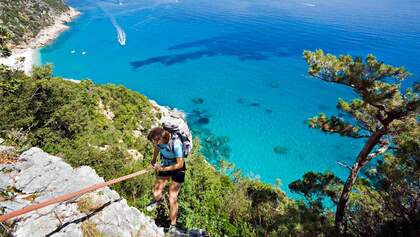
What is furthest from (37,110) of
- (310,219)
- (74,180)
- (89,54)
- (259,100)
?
(89,54)

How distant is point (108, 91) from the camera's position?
34.6 meters

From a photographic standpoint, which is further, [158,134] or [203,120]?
[203,120]

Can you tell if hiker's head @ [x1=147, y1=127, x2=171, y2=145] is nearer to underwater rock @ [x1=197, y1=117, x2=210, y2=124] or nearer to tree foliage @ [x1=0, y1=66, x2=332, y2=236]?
tree foliage @ [x1=0, y1=66, x2=332, y2=236]

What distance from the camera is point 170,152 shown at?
233 inches

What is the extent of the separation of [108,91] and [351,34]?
65683mm

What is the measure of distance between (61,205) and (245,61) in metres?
56.9

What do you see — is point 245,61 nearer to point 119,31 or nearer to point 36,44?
point 119,31

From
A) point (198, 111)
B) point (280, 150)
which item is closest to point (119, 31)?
point (198, 111)

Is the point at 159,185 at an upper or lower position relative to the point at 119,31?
upper

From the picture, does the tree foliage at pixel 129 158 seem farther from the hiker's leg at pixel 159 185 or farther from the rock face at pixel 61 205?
the rock face at pixel 61 205

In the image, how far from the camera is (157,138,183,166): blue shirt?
18.7 ft

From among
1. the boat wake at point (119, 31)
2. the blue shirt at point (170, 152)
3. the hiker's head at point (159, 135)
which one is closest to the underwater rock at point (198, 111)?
the blue shirt at point (170, 152)

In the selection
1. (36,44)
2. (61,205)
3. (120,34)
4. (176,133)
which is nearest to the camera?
(61,205)

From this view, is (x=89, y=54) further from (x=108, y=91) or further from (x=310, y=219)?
(x=310, y=219)
